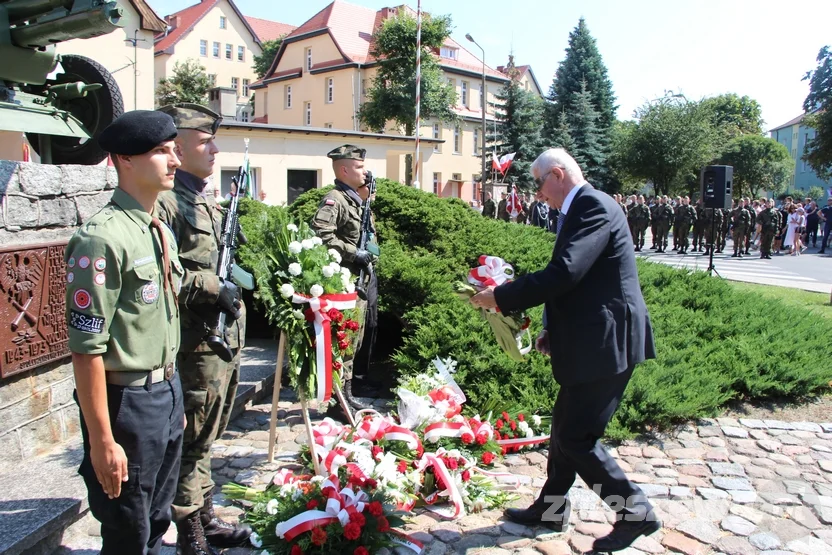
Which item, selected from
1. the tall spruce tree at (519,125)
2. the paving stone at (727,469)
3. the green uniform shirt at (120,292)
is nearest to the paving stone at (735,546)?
the paving stone at (727,469)

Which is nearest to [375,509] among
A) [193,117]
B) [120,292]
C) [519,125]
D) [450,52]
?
[120,292]

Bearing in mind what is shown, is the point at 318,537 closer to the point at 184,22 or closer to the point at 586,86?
the point at 586,86

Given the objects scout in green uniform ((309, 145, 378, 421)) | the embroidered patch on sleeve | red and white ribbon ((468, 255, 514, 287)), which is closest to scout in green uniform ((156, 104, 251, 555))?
the embroidered patch on sleeve

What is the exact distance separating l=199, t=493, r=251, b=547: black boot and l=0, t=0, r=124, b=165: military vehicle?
2.99m

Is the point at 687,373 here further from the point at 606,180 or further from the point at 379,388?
the point at 606,180

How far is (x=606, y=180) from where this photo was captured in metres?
44.1

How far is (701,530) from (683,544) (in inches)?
8.6

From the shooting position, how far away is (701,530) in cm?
384

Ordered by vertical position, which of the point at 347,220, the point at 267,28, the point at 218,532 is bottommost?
the point at 218,532

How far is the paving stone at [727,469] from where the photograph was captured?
4637mm

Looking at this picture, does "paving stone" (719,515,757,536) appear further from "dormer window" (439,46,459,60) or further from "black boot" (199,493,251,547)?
"dormer window" (439,46,459,60)

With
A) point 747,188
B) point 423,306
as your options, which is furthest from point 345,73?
point 423,306

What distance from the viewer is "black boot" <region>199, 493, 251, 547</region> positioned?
11.6 ft

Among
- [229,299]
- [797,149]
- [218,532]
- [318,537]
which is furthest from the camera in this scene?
[797,149]
